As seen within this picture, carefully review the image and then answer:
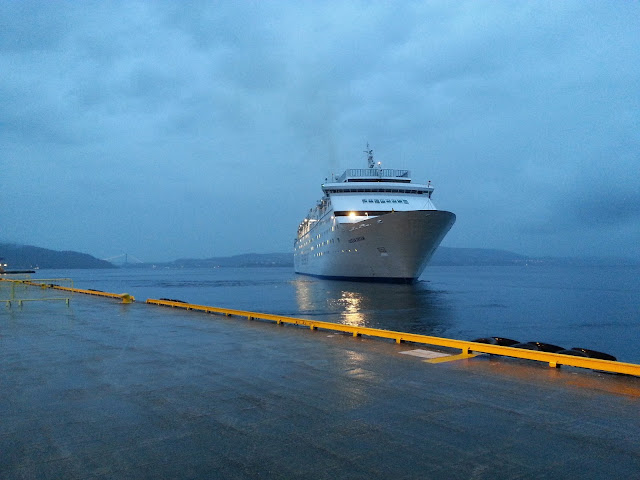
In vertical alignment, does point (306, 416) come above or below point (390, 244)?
below

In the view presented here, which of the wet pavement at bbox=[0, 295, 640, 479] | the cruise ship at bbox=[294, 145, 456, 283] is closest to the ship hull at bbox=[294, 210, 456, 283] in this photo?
the cruise ship at bbox=[294, 145, 456, 283]

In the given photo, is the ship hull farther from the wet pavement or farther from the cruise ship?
the wet pavement

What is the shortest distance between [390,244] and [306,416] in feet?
128

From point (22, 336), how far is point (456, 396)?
11.1m

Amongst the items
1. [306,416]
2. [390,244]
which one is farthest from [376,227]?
[306,416]

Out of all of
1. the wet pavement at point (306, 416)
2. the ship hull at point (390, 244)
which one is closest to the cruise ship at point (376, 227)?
the ship hull at point (390, 244)

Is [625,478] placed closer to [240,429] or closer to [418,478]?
[418,478]

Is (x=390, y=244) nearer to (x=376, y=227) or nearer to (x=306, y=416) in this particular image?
(x=376, y=227)

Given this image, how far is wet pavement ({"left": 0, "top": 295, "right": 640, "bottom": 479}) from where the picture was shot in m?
3.97

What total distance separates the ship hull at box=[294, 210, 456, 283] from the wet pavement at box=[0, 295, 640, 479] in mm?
32310

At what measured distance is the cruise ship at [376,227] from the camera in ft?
137

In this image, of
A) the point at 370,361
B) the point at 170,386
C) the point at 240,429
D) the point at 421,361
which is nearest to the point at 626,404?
the point at 421,361

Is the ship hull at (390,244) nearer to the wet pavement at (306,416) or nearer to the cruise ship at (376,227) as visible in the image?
the cruise ship at (376,227)

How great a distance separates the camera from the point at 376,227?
4262cm
